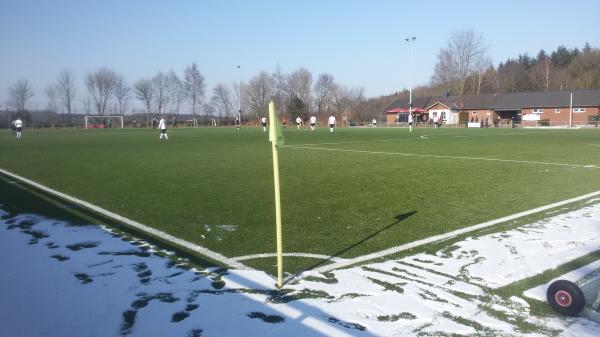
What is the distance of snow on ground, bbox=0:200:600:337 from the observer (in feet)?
11.2

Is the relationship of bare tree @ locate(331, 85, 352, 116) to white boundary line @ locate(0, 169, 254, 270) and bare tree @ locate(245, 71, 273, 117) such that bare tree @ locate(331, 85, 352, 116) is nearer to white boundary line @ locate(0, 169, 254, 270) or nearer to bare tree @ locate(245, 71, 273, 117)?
bare tree @ locate(245, 71, 273, 117)

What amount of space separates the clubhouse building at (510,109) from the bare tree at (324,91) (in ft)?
81.3

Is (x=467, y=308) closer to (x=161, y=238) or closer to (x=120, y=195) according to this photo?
(x=161, y=238)

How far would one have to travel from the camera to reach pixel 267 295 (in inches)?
157

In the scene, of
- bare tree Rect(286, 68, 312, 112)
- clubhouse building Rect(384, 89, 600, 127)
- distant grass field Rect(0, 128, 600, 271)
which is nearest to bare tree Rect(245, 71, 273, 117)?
bare tree Rect(286, 68, 312, 112)

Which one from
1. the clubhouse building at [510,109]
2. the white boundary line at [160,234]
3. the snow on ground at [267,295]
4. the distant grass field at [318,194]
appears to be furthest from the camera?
the clubhouse building at [510,109]

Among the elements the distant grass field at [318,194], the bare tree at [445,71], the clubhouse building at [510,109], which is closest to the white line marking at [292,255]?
the distant grass field at [318,194]

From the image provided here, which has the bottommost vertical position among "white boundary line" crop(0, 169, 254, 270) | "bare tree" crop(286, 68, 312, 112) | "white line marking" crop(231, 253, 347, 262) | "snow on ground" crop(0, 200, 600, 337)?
"snow on ground" crop(0, 200, 600, 337)

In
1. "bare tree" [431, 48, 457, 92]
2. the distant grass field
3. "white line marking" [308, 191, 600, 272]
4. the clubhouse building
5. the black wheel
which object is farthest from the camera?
"bare tree" [431, 48, 457, 92]

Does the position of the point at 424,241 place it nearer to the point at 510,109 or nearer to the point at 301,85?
the point at 510,109

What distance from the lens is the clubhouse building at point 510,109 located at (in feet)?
211

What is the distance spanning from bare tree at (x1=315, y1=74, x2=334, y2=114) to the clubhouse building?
24.8 metres

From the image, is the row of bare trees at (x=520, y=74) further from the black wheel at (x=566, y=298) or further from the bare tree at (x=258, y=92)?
the black wheel at (x=566, y=298)

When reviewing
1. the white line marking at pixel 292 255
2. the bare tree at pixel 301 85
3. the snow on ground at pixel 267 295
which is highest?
the bare tree at pixel 301 85
